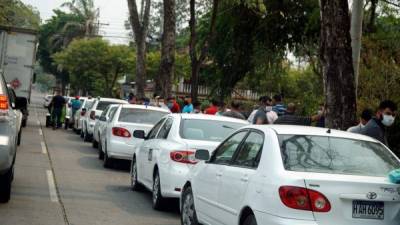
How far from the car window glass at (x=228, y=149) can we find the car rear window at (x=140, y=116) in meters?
8.37

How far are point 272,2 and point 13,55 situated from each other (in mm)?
9776

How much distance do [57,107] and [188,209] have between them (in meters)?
22.3

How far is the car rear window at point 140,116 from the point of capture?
17281 mm

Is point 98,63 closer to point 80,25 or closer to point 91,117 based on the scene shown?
point 80,25

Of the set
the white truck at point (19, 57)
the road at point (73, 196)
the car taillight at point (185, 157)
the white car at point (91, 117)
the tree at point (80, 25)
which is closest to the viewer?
the road at point (73, 196)

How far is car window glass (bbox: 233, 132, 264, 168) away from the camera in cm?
759

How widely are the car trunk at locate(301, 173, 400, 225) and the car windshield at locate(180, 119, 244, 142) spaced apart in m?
4.83

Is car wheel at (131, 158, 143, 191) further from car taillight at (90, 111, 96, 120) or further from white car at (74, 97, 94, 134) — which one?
white car at (74, 97, 94, 134)

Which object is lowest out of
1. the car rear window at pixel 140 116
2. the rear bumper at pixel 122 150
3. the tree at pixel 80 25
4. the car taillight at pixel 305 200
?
the rear bumper at pixel 122 150

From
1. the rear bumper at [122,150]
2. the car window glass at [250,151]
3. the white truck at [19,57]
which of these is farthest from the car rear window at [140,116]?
the white truck at [19,57]

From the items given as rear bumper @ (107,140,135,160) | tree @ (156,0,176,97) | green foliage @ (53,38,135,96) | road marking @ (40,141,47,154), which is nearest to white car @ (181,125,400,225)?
rear bumper @ (107,140,135,160)

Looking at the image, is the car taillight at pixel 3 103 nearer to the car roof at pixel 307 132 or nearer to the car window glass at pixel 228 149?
the car window glass at pixel 228 149

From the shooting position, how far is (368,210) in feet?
22.3

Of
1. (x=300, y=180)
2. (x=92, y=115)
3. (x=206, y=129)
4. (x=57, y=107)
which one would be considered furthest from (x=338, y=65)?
(x=57, y=107)
